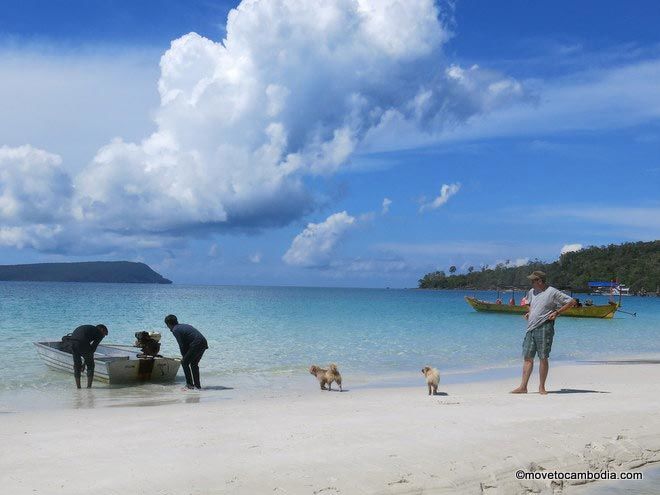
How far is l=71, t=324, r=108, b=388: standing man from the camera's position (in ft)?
45.4

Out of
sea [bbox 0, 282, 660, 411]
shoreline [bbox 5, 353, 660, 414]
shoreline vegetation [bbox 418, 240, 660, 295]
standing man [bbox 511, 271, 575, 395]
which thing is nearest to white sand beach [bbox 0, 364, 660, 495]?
standing man [bbox 511, 271, 575, 395]

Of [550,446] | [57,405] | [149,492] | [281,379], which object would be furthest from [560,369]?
[149,492]

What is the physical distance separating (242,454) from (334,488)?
135 centimetres

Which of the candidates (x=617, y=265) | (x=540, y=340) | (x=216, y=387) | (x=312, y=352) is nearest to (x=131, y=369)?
(x=216, y=387)

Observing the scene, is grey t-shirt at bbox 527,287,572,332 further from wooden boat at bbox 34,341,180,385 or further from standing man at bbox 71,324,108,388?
standing man at bbox 71,324,108,388

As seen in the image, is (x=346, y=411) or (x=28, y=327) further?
Result: (x=28, y=327)

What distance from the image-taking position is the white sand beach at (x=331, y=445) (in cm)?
590

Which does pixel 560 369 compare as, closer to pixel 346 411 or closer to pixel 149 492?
pixel 346 411

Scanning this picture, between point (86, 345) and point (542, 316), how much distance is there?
30.3 ft

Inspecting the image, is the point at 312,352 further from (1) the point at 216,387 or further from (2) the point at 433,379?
(2) the point at 433,379

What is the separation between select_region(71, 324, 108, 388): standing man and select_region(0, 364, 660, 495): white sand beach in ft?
11.0

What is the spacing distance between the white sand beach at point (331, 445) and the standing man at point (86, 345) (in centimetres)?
337

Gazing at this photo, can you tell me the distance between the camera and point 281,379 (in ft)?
53.5

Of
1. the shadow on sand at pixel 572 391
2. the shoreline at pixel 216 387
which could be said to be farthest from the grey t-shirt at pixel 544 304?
the shoreline at pixel 216 387
